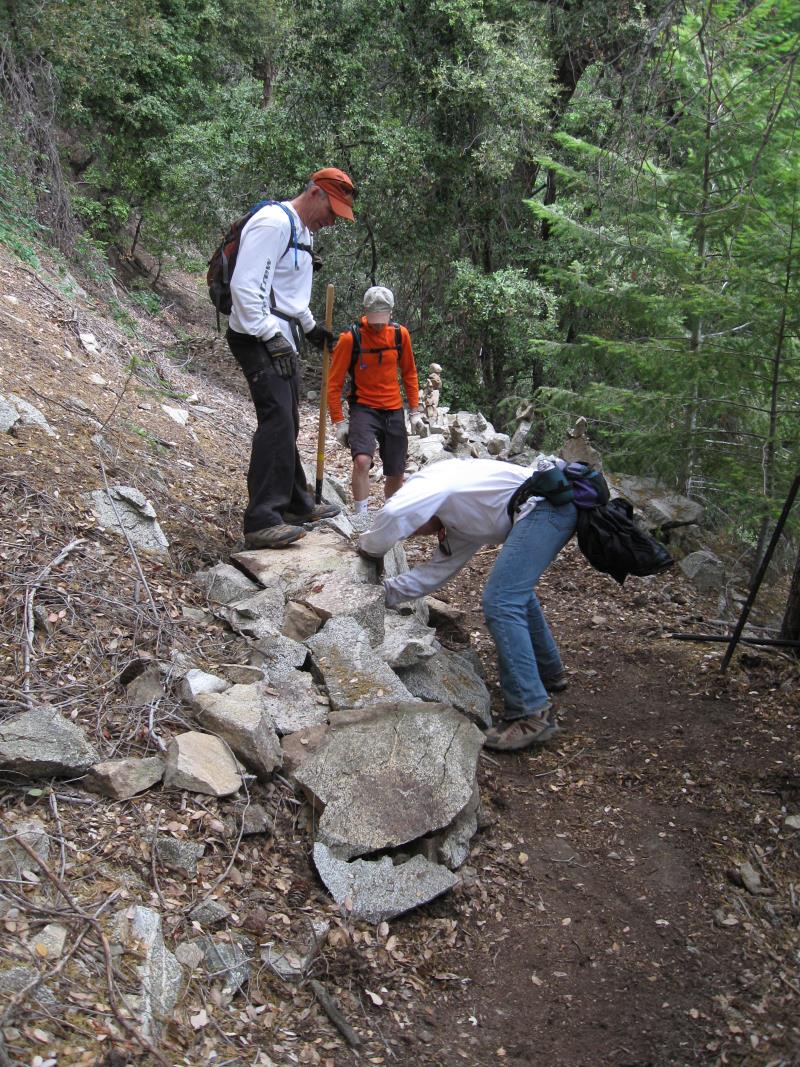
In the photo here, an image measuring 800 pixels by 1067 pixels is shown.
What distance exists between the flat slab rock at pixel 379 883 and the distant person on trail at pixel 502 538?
107 centimetres

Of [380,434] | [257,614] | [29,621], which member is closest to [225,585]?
[257,614]

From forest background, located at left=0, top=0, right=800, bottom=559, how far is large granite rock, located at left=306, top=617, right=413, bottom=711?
3.24m

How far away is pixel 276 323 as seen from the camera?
448cm

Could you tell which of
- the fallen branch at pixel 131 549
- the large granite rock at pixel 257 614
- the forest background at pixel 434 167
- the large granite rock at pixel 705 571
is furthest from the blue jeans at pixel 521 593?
the large granite rock at pixel 705 571

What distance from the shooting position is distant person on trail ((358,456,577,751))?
418 centimetres

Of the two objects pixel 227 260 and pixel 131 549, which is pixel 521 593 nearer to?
pixel 131 549

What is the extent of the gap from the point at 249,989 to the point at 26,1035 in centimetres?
72

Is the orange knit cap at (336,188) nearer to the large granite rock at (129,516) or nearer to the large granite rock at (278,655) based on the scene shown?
the large granite rock at (129,516)

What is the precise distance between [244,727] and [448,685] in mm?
1314

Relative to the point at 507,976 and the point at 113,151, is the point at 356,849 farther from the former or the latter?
the point at 113,151

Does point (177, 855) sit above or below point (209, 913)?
above

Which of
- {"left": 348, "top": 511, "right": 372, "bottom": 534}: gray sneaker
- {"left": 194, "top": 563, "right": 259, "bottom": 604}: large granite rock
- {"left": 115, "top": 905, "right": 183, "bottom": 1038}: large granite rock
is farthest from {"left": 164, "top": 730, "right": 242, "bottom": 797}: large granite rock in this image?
{"left": 348, "top": 511, "right": 372, "bottom": 534}: gray sneaker

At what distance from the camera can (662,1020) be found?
2.86m

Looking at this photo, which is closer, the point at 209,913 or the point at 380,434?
the point at 209,913
